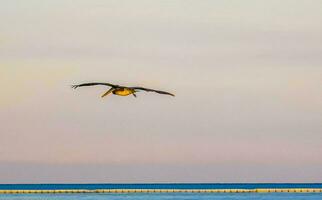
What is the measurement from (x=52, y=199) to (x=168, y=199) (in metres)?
20.8

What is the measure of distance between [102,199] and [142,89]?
12994 centimetres

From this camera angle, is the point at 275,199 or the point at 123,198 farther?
the point at 123,198

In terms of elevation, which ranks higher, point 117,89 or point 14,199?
point 14,199

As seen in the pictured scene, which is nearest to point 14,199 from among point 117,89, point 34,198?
point 34,198

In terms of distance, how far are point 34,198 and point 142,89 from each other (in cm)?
13604

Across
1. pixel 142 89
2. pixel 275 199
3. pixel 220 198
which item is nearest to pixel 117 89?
pixel 142 89

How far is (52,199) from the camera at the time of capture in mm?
183250

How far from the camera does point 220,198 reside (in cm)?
19238

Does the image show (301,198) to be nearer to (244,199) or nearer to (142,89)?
(244,199)

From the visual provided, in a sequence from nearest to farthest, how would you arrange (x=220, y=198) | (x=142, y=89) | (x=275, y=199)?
(x=142, y=89), (x=275, y=199), (x=220, y=198)

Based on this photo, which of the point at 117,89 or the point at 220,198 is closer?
the point at 117,89

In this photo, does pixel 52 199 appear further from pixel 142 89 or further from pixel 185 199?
pixel 142 89

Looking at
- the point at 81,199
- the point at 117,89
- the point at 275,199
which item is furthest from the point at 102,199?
the point at 117,89

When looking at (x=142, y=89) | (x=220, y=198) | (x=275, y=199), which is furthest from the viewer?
(x=220, y=198)
